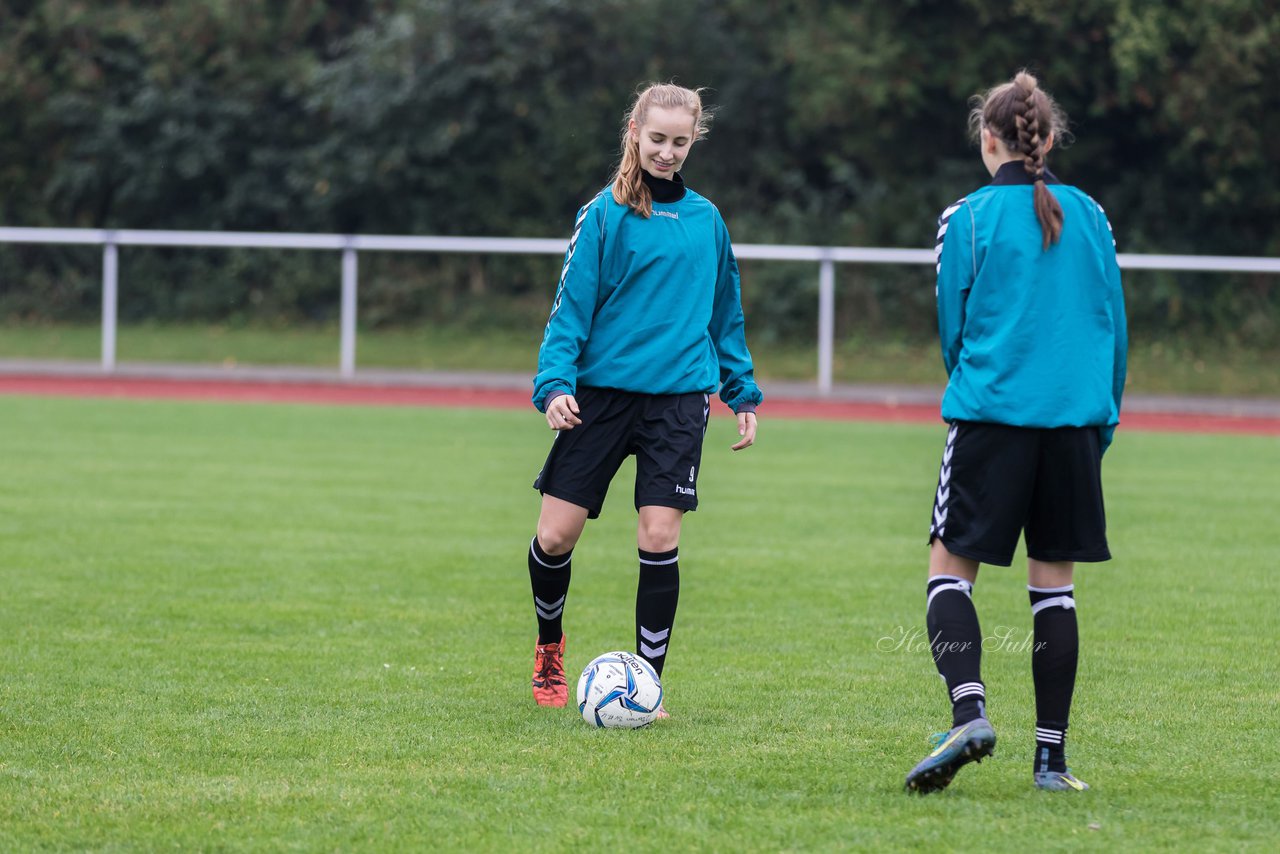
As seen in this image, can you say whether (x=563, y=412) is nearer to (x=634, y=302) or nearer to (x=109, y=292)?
(x=634, y=302)

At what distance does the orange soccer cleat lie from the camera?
525 cm

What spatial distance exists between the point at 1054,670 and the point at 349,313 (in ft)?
59.6

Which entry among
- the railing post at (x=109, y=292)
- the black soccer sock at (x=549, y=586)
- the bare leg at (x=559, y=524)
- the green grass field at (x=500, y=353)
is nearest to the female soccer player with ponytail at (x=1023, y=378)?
the bare leg at (x=559, y=524)

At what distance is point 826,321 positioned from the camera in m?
21.0

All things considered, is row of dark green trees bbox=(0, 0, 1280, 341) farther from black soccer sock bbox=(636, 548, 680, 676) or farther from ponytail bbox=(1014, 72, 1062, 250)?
ponytail bbox=(1014, 72, 1062, 250)

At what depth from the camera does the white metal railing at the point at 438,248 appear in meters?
20.3

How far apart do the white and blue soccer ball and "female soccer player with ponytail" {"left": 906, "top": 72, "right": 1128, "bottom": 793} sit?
39.4 inches

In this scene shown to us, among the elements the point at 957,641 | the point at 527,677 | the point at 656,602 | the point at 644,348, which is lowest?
the point at 527,677

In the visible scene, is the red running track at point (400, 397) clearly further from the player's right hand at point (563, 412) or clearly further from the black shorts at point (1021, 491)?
the black shorts at point (1021, 491)

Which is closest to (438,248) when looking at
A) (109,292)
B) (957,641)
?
(109,292)

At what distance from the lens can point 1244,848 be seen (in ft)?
12.1

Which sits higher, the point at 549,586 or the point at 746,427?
the point at 746,427

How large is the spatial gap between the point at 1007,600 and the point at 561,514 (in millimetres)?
2784

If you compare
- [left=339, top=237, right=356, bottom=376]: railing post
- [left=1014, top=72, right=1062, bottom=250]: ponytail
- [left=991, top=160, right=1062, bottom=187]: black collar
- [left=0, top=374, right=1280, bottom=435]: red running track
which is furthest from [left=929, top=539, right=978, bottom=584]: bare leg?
[left=339, top=237, right=356, bottom=376]: railing post
